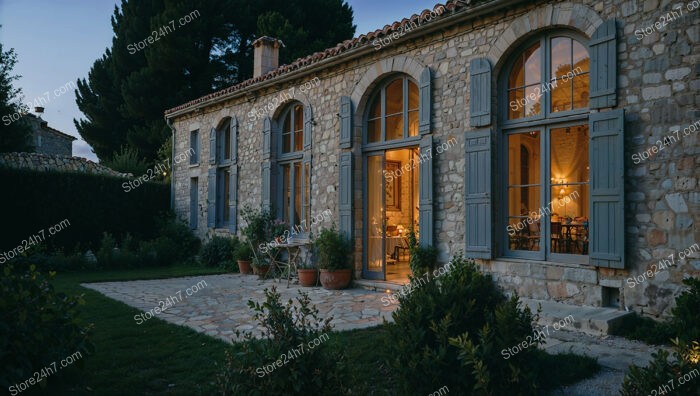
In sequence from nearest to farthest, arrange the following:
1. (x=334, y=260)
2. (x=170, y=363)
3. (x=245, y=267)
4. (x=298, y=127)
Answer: (x=170, y=363), (x=334, y=260), (x=298, y=127), (x=245, y=267)

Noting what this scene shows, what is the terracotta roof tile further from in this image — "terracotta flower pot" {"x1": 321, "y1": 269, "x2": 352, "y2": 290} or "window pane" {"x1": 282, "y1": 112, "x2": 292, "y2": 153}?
"terracotta flower pot" {"x1": 321, "y1": 269, "x2": 352, "y2": 290}

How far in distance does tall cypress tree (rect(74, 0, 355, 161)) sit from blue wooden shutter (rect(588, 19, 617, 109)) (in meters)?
13.2

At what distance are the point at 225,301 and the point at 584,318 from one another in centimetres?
456

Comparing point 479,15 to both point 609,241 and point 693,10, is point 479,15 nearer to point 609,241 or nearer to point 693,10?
point 693,10

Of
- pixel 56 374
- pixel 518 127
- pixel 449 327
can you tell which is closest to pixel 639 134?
pixel 518 127

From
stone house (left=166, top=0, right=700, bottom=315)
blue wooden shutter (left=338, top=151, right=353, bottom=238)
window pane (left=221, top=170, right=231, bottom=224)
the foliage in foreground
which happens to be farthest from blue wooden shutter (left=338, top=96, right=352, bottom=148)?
the foliage in foreground

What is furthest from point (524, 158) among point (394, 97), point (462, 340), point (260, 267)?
point (260, 267)

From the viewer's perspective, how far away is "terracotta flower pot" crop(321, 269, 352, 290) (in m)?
7.98

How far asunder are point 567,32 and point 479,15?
3.78ft

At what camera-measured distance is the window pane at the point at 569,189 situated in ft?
18.7

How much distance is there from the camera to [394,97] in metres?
8.11

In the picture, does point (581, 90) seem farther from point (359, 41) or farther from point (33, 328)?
point (33, 328)

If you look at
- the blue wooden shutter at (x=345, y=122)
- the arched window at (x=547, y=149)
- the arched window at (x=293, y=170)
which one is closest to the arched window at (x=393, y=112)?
the blue wooden shutter at (x=345, y=122)

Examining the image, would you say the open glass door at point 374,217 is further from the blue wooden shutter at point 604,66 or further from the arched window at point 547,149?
the blue wooden shutter at point 604,66
